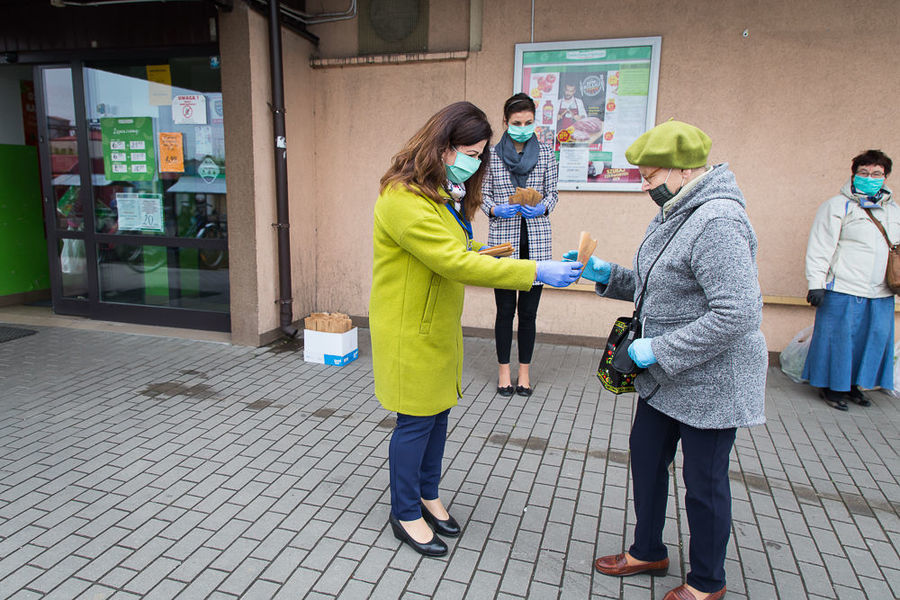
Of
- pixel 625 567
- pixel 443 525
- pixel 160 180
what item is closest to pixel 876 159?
pixel 625 567

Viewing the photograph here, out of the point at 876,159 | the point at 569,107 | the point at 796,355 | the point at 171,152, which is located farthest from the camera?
the point at 171,152

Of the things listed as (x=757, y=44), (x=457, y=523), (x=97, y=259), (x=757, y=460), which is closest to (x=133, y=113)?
(x=97, y=259)

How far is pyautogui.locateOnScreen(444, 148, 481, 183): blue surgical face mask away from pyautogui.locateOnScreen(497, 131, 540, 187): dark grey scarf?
1962 mm

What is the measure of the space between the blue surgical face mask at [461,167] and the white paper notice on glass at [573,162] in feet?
10.9

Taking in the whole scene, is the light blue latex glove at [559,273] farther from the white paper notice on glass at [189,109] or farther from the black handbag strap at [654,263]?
the white paper notice on glass at [189,109]

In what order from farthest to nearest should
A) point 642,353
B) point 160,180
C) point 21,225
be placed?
1. point 21,225
2. point 160,180
3. point 642,353

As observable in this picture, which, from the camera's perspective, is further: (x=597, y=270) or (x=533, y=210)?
(x=533, y=210)

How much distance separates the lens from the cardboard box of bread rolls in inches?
204

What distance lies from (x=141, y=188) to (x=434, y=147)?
4881 millimetres

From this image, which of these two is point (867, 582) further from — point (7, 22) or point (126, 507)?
point (7, 22)

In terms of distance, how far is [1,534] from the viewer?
8.87 feet

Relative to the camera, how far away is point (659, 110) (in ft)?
17.5

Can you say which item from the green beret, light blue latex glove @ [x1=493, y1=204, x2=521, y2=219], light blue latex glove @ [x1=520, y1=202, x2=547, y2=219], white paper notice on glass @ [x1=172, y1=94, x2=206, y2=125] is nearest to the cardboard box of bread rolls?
light blue latex glove @ [x1=493, y1=204, x2=521, y2=219]

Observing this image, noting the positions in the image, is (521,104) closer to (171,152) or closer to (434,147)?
(434,147)
